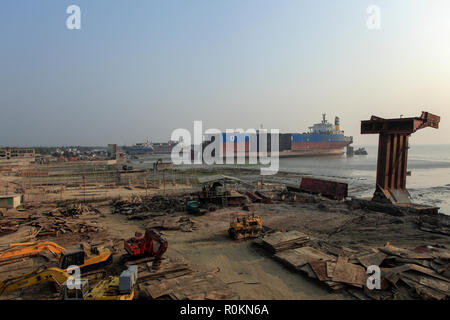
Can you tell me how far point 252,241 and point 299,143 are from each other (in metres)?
90.4

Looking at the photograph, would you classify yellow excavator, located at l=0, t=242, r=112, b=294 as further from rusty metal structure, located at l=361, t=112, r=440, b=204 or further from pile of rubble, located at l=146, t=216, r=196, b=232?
rusty metal structure, located at l=361, t=112, r=440, b=204

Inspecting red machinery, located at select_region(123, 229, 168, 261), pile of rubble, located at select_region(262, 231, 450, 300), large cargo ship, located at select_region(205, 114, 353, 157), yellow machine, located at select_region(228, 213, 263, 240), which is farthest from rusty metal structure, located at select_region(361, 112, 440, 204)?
large cargo ship, located at select_region(205, 114, 353, 157)

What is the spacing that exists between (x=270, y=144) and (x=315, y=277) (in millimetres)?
96863

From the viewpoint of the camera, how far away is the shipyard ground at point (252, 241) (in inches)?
297

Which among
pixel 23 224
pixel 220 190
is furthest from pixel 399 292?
pixel 23 224

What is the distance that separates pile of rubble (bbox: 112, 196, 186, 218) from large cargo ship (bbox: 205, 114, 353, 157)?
252 feet

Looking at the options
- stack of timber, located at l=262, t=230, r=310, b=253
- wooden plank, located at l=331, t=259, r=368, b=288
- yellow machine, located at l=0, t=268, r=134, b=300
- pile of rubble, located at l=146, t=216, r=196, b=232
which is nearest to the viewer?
yellow machine, located at l=0, t=268, r=134, b=300

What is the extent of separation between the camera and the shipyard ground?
24.8ft

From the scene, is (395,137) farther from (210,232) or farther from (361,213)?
(210,232)

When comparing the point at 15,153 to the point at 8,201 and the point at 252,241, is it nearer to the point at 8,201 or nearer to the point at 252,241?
the point at 8,201
